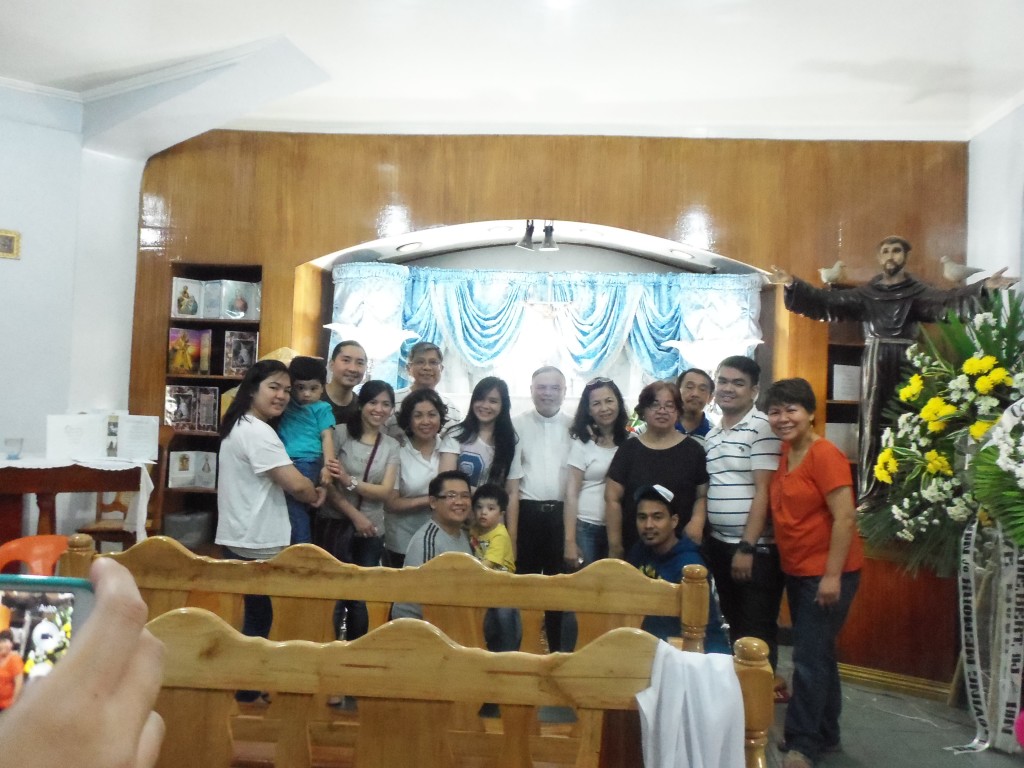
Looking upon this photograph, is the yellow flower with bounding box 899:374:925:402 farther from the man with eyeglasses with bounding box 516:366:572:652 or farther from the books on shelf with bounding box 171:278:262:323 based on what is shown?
the books on shelf with bounding box 171:278:262:323

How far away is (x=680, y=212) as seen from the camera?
532 centimetres

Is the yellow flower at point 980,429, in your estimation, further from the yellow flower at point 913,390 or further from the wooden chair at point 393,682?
the wooden chair at point 393,682

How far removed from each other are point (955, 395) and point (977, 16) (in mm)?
1603

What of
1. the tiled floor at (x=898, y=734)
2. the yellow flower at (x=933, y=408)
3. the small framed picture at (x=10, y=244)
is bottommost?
the tiled floor at (x=898, y=734)

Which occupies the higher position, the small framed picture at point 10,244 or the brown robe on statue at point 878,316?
the small framed picture at point 10,244

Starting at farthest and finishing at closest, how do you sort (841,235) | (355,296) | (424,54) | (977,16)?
(355,296), (841,235), (424,54), (977,16)

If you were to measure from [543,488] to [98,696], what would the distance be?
130 inches

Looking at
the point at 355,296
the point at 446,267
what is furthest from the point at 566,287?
the point at 355,296

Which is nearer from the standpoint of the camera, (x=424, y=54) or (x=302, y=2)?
(x=302, y=2)

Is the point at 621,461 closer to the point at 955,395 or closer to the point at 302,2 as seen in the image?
the point at 955,395

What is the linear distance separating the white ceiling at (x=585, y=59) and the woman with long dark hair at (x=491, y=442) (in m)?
1.67

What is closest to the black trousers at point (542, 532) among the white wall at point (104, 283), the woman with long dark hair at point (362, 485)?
the woman with long dark hair at point (362, 485)

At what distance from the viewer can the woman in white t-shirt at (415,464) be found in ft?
11.4

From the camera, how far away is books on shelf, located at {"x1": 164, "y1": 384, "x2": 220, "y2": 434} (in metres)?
5.51
